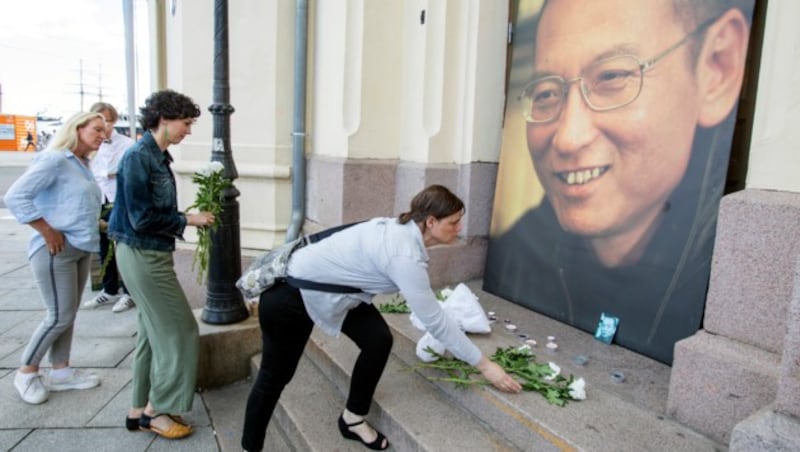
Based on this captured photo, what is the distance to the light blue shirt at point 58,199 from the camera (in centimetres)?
358

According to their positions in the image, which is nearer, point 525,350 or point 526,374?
point 526,374

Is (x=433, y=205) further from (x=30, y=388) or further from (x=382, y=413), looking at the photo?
(x=30, y=388)

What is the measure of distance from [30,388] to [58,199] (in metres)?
1.31

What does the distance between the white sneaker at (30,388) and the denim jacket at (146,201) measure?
1405 millimetres

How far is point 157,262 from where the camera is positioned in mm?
3203

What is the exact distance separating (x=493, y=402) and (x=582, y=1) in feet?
9.68

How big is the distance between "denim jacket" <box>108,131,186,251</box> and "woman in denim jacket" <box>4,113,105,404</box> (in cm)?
66

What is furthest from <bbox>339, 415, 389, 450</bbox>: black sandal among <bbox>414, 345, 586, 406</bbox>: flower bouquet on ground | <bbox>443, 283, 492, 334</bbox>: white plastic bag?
<bbox>443, 283, 492, 334</bbox>: white plastic bag

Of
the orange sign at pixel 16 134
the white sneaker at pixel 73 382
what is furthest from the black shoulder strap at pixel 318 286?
the orange sign at pixel 16 134

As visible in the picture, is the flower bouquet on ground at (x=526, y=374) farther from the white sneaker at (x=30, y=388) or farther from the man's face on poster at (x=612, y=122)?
the white sneaker at (x=30, y=388)

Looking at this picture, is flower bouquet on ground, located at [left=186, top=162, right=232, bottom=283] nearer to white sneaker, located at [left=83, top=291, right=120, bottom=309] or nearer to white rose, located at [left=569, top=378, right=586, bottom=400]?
white rose, located at [left=569, top=378, right=586, bottom=400]

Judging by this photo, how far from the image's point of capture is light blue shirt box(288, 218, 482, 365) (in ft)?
8.32

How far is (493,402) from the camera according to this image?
286 cm

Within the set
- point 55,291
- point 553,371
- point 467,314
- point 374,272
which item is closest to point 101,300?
point 55,291
